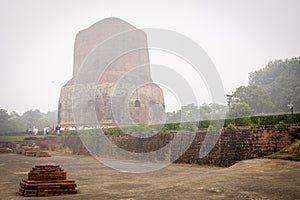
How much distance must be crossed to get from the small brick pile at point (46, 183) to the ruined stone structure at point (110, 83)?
20.7 metres

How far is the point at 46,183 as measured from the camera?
5.52 meters

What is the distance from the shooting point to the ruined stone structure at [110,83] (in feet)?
92.2

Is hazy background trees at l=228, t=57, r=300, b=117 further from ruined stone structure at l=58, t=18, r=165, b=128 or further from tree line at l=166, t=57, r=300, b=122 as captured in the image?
ruined stone structure at l=58, t=18, r=165, b=128

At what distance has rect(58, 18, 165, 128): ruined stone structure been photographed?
2809 cm

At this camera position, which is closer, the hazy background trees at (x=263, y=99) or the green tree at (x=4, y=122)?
the hazy background trees at (x=263, y=99)

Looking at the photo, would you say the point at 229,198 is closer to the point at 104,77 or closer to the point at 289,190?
the point at 289,190

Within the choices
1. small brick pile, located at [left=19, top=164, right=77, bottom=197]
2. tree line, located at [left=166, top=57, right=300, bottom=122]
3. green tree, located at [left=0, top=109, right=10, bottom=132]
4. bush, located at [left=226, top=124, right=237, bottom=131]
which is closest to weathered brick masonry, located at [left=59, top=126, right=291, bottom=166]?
bush, located at [left=226, top=124, right=237, bottom=131]

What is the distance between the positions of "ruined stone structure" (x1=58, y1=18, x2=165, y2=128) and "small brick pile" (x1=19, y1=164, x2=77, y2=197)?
67.9ft

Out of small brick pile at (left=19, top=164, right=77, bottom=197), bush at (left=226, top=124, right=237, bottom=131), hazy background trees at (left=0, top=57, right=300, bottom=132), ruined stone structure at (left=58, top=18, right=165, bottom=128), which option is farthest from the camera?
ruined stone structure at (left=58, top=18, right=165, bottom=128)

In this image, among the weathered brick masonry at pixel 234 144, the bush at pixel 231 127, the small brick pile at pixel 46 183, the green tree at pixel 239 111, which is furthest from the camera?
the green tree at pixel 239 111

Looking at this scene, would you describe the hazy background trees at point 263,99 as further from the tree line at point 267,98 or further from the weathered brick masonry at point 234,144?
the weathered brick masonry at point 234,144

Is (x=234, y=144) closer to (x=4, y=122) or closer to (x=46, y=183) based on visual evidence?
(x=46, y=183)

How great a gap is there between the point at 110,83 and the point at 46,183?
76.1 feet

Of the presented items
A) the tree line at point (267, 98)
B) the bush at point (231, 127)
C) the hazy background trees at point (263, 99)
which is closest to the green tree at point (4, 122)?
the hazy background trees at point (263, 99)
